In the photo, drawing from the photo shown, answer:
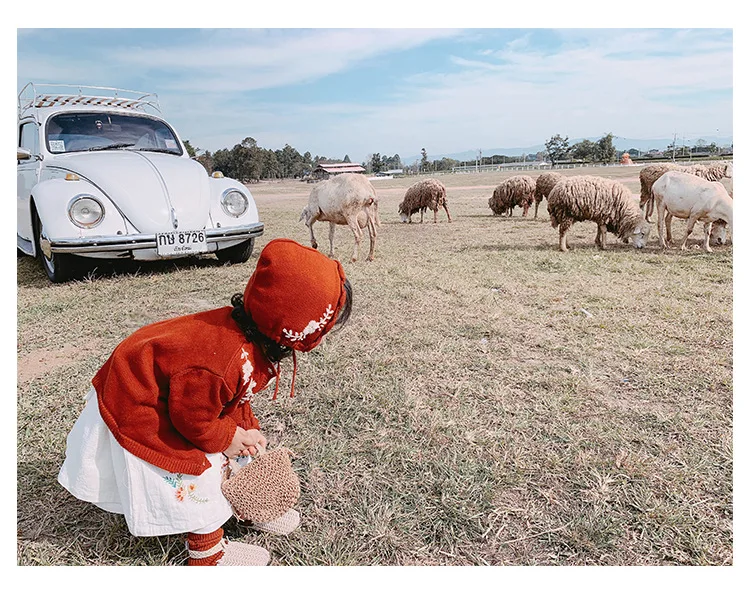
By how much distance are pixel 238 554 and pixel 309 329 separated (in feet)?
2.91

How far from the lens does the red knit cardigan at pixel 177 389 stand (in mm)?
1624

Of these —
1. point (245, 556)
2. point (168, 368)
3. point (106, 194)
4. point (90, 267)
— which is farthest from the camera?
point (90, 267)

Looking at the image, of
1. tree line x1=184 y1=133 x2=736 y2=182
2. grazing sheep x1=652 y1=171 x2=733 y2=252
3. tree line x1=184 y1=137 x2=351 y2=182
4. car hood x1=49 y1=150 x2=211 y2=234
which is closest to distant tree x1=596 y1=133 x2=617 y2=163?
tree line x1=184 y1=133 x2=736 y2=182

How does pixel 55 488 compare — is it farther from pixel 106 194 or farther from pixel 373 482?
pixel 106 194

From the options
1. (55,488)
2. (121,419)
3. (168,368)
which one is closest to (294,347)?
(168,368)

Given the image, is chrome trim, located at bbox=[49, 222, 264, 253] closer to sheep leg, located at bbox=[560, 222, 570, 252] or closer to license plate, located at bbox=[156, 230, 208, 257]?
license plate, located at bbox=[156, 230, 208, 257]

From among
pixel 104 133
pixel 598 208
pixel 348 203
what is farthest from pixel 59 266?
pixel 598 208

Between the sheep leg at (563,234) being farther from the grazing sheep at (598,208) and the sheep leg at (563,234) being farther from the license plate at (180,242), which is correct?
the license plate at (180,242)

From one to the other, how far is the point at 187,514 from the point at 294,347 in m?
0.66

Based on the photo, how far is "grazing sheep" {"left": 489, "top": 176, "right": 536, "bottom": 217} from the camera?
45.9ft

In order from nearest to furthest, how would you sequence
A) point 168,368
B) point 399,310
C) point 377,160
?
point 168,368 → point 399,310 → point 377,160

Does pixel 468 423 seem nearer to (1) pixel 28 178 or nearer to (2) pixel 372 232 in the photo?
(2) pixel 372 232

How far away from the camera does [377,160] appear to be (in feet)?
86.1

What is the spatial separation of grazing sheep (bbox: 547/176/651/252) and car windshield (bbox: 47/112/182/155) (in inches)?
225
